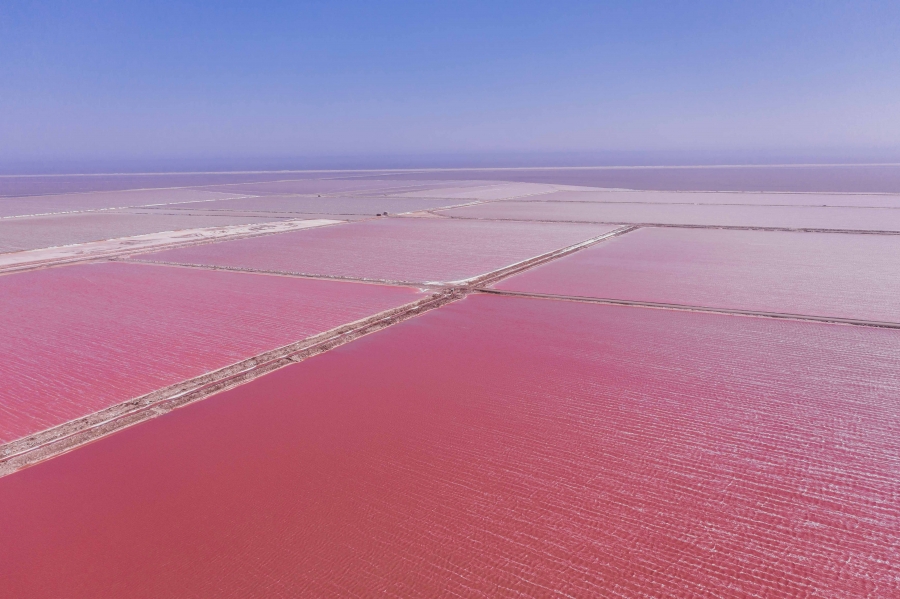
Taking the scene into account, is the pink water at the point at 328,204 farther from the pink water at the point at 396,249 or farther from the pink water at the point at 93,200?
the pink water at the point at 396,249

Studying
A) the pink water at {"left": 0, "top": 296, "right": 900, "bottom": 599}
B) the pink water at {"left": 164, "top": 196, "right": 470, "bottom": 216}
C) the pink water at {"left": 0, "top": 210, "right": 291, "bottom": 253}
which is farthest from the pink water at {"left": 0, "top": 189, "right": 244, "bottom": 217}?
the pink water at {"left": 0, "top": 296, "right": 900, "bottom": 599}

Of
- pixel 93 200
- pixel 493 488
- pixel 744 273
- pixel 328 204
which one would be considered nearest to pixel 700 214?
pixel 744 273

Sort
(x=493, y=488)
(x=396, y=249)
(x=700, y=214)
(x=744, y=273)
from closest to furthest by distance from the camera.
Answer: (x=493, y=488) < (x=744, y=273) < (x=396, y=249) < (x=700, y=214)

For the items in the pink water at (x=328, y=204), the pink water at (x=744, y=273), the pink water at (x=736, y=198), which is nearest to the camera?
the pink water at (x=744, y=273)

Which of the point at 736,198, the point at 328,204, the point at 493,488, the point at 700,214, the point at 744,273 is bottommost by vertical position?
the point at 493,488

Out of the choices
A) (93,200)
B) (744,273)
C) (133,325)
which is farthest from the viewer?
(93,200)

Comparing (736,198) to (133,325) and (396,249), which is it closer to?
(396,249)

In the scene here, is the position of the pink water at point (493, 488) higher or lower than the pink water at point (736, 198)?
lower

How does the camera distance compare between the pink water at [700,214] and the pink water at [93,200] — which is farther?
the pink water at [93,200]

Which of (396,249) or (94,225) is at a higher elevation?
(94,225)

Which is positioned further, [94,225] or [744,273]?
[94,225]

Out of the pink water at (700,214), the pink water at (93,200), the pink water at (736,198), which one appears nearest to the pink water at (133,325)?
the pink water at (700,214)

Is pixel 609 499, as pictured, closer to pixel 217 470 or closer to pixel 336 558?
pixel 336 558
